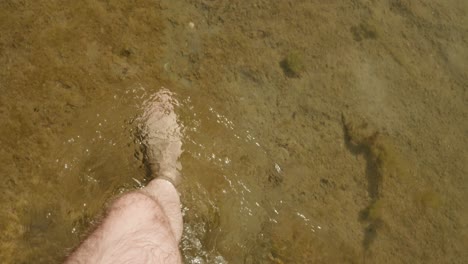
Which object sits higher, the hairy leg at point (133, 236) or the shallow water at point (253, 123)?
the shallow water at point (253, 123)

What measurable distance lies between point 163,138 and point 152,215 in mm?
421

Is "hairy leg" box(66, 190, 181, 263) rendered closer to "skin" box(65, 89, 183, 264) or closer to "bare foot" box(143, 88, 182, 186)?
"skin" box(65, 89, 183, 264)

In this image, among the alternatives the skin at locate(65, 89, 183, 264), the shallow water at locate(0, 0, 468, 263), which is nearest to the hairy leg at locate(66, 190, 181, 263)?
the skin at locate(65, 89, 183, 264)

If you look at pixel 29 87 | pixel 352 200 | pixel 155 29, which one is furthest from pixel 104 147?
pixel 352 200

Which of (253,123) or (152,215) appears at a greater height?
(253,123)

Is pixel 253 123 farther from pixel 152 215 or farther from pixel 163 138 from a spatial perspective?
pixel 152 215

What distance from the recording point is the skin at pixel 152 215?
199 cm

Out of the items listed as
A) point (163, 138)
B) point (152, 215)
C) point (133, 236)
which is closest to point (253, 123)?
point (163, 138)

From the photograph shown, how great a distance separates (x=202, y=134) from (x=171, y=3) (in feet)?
2.49

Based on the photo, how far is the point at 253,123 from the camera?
8.20 ft

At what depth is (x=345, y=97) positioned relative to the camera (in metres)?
2.65

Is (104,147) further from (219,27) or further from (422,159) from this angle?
(422,159)

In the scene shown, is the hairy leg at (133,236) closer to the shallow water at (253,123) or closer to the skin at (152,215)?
the skin at (152,215)

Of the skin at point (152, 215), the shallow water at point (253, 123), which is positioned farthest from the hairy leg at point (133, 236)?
the shallow water at point (253, 123)
